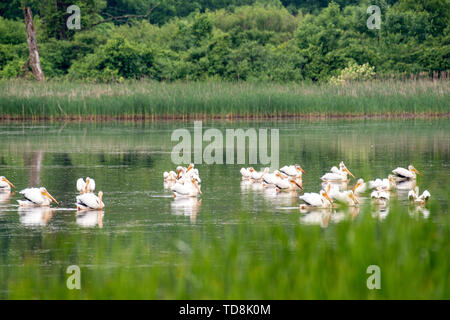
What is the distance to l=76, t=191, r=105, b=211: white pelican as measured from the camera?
11.7m

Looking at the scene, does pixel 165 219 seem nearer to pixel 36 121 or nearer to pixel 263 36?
pixel 36 121

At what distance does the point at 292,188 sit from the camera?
1392 cm

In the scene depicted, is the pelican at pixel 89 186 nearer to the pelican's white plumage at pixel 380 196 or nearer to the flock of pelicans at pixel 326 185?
the flock of pelicans at pixel 326 185

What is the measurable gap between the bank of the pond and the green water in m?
6.83

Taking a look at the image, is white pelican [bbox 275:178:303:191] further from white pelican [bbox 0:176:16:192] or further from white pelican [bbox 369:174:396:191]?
white pelican [bbox 0:176:16:192]

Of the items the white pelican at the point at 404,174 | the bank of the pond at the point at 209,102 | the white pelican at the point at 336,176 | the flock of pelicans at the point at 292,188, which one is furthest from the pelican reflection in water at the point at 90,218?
the bank of the pond at the point at 209,102

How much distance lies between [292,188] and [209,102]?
17.7m

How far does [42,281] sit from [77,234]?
257cm

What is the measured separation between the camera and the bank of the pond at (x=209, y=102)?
30.9 metres

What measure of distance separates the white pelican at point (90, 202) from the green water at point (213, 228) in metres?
0.18

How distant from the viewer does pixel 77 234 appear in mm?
9984

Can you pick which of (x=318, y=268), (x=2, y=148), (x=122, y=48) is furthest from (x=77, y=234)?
(x=122, y=48)

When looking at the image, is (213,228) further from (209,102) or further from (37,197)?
(209,102)

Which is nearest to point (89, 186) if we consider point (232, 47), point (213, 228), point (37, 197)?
point (37, 197)
